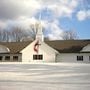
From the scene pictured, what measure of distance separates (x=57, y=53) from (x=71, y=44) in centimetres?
382

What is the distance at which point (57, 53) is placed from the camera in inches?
1859

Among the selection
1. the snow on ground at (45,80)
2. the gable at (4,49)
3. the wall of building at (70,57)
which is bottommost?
the snow on ground at (45,80)

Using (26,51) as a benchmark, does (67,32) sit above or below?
above

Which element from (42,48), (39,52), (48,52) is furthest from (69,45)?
(39,52)

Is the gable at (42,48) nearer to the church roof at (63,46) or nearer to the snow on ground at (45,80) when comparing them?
the church roof at (63,46)

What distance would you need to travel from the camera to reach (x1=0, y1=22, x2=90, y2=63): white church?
4638cm

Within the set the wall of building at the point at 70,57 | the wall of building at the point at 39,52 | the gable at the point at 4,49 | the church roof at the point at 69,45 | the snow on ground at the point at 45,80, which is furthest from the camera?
the gable at the point at 4,49

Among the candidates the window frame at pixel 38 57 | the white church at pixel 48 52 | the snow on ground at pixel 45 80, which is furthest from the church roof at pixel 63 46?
the snow on ground at pixel 45 80

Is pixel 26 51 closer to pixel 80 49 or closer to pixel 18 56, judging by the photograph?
pixel 18 56

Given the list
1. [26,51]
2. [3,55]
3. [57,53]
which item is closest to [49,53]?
[57,53]

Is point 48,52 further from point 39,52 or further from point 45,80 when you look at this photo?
point 45,80

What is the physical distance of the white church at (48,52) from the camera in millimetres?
46375

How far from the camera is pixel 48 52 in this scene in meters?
47.8

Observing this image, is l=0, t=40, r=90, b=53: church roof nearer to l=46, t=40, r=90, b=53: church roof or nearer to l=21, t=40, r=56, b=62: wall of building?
l=46, t=40, r=90, b=53: church roof
